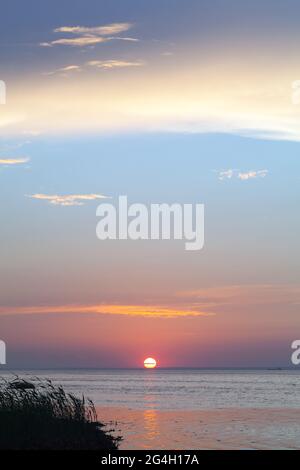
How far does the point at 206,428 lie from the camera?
4644 centimetres

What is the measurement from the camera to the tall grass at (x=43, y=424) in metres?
30.8

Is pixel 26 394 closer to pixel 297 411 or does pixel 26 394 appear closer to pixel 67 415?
pixel 67 415

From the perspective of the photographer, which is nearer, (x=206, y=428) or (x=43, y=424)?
(x=43, y=424)

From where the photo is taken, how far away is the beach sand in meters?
37.9

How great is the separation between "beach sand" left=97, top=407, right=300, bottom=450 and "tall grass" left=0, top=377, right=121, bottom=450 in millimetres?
2652

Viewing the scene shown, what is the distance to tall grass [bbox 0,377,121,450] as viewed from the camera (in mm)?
30812

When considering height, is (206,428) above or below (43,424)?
above

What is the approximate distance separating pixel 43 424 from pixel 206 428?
16643 mm

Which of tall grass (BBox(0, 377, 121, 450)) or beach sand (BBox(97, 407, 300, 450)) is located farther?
beach sand (BBox(97, 407, 300, 450))
